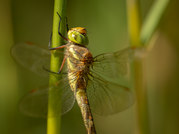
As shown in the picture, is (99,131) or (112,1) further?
(99,131)

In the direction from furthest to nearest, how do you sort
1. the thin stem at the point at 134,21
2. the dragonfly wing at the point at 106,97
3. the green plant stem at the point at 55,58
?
the thin stem at the point at 134,21 → the dragonfly wing at the point at 106,97 → the green plant stem at the point at 55,58

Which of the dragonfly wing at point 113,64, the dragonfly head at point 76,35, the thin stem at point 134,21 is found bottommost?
the dragonfly wing at point 113,64

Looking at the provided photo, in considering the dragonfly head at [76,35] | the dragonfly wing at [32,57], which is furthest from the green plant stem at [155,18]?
the dragonfly wing at [32,57]

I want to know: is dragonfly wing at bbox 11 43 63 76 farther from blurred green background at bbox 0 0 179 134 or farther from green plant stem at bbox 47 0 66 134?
blurred green background at bbox 0 0 179 134

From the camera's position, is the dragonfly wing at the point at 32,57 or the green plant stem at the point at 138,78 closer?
the dragonfly wing at the point at 32,57

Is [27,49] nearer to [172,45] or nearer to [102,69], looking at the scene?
[102,69]

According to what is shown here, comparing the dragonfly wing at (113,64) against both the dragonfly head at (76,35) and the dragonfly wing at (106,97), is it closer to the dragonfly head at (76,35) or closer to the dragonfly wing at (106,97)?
the dragonfly wing at (106,97)

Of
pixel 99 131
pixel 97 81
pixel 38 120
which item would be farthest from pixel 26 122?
pixel 97 81
